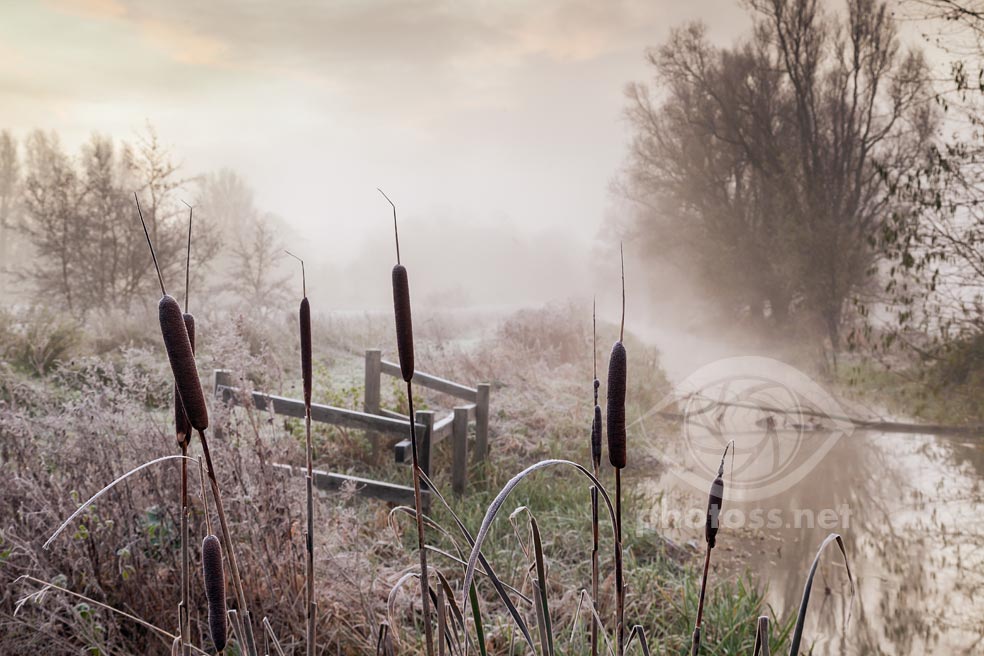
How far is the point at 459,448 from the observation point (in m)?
3.37

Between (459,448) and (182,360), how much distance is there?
3.10m

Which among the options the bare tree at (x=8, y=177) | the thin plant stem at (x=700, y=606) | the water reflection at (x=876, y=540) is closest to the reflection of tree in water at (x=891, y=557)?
the water reflection at (x=876, y=540)

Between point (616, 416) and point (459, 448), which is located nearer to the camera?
point (616, 416)

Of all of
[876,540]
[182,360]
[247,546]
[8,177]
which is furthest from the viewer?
[8,177]

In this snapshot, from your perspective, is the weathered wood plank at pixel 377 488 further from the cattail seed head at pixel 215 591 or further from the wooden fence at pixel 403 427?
the cattail seed head at pixel 215 591

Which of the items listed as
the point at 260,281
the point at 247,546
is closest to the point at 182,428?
the point at 247,546

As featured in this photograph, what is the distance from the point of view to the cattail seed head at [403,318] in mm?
406

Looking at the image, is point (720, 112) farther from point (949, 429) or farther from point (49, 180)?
point (49, 180)

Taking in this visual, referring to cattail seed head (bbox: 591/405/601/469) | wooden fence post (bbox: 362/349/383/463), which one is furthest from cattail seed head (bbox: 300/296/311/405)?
wooden fence post (bbox: 362/349/383/463)

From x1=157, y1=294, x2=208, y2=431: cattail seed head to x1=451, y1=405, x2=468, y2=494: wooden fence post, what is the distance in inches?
118

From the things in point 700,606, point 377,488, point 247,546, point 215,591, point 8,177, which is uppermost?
point 8,177

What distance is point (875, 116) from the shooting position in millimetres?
8383

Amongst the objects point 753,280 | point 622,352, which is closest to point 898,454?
point 753,280

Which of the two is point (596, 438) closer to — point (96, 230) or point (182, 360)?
point (182, 360)
